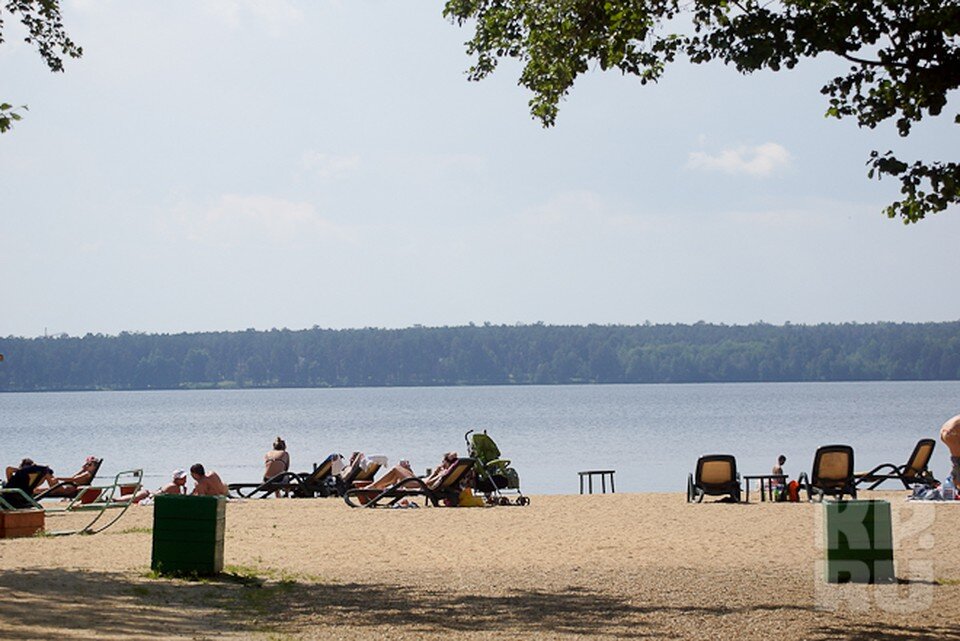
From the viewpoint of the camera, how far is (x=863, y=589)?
9484mm

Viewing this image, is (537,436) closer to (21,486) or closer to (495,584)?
(21,486)

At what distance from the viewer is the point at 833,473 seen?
1809cm

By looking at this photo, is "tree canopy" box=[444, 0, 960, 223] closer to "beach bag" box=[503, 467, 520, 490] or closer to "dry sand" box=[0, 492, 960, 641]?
"dry sand" box=[0, 492, 960, 641]

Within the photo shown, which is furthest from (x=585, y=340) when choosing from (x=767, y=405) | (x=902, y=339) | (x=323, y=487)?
(x=323, y=487)

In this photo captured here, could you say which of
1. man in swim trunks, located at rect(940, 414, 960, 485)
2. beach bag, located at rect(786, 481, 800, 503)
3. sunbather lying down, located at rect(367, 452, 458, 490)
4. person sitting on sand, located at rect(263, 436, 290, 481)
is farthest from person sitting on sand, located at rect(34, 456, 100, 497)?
man in swim trunks, located at rect(940, 414, 960, 485)

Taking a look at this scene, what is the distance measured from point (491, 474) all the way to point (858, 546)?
33.1 feet

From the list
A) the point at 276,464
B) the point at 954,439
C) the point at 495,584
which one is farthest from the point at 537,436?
the point at 495,584

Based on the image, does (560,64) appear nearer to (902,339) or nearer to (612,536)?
(612,536)

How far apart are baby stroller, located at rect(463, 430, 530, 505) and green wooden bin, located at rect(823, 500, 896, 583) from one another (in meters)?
9.44

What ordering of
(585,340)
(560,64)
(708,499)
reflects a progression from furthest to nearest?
(585,340) < (708,499) < (560,64)

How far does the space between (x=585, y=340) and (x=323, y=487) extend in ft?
461

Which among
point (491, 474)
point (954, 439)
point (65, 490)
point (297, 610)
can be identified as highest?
point (954, 439)

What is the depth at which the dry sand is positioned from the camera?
8211 mm

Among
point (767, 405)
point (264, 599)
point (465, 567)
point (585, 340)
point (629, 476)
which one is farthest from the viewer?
point (585, 340)
